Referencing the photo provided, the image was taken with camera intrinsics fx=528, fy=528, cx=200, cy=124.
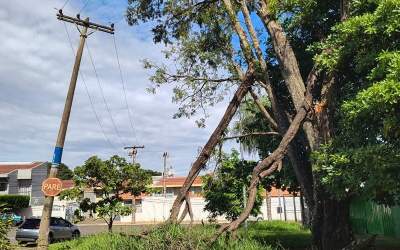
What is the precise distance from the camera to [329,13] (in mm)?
13523

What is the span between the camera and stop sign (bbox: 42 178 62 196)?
16219mm

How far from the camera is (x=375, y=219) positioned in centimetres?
2486

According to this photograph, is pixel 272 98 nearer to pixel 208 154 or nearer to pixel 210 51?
pixel 208 154

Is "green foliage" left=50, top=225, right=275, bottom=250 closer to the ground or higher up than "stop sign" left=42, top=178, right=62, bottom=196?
closer to the ground

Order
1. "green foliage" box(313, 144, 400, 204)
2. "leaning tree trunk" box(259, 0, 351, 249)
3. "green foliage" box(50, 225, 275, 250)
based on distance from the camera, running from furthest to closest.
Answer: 1. "leaning tree trunk" box(259, 0, 351, 249)
2. "green foliage" box(50, 225, 275, 250)
3. "green foliage" box(313, 144, 400, 204)

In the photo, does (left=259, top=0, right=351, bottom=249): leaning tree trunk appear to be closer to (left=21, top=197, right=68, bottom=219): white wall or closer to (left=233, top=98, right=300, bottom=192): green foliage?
(left=233, top=98, right=300, bottom=192): green foliage

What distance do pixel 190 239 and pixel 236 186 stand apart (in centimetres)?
1939

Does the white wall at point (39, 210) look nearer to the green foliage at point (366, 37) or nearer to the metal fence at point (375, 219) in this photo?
the metal fence at point (375, 219)

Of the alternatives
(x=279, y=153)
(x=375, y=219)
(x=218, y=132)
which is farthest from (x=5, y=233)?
(x=375, y=219)

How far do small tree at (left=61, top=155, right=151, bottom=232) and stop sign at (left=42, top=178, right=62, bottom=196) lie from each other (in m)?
8.42

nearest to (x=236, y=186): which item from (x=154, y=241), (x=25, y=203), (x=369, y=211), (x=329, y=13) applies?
(x=369, y=211)

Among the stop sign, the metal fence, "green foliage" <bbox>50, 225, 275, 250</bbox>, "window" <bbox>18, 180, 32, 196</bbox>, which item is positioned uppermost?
"window" <bbox>18, 180, 32, 196</bbox>

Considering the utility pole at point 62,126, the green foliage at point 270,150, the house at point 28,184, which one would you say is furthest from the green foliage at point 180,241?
the house at point 28,184

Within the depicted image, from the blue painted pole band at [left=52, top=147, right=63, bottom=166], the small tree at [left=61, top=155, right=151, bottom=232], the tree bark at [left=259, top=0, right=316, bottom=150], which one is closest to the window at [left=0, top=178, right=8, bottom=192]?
the small tree at [left=61, top=155, right=151, bottom=232]
